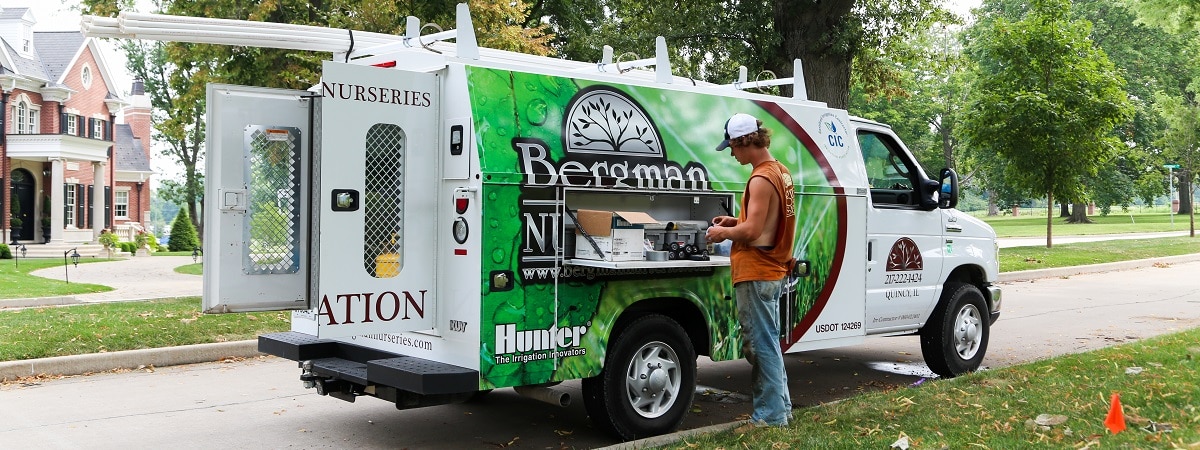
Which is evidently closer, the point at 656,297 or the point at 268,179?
the point at 268,179

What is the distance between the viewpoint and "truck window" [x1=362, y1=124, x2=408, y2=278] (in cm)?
546

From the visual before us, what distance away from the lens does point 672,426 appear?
6.30 m

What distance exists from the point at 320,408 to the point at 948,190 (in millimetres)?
5138

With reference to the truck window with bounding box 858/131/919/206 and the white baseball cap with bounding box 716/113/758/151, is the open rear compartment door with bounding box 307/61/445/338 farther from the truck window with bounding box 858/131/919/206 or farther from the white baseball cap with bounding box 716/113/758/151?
the truck window with bounding box 858/131/919/206

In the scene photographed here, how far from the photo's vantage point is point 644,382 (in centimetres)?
620

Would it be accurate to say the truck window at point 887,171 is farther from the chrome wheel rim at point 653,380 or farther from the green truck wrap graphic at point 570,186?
the chrome wheel rim at point 653,380

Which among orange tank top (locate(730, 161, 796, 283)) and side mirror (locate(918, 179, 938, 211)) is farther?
side mirror (locate(918, 179, 938, 211))

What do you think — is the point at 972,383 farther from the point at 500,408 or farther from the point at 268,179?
the point at 268,179

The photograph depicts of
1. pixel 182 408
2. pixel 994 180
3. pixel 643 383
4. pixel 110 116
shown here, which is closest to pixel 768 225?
pixel 643 383

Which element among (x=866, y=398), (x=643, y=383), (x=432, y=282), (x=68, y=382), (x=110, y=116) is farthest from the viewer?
(x=110, y=116)

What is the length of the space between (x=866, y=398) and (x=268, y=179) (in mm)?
4095

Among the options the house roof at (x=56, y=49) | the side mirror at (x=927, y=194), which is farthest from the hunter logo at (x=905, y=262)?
the house roof at (x=56, y=49)

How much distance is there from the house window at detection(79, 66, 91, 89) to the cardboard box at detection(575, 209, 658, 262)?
141ft

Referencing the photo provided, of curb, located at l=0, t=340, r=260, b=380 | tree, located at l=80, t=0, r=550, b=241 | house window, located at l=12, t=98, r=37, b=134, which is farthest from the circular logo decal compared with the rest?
house window, located at l=12, t=98, r=37, b=134
